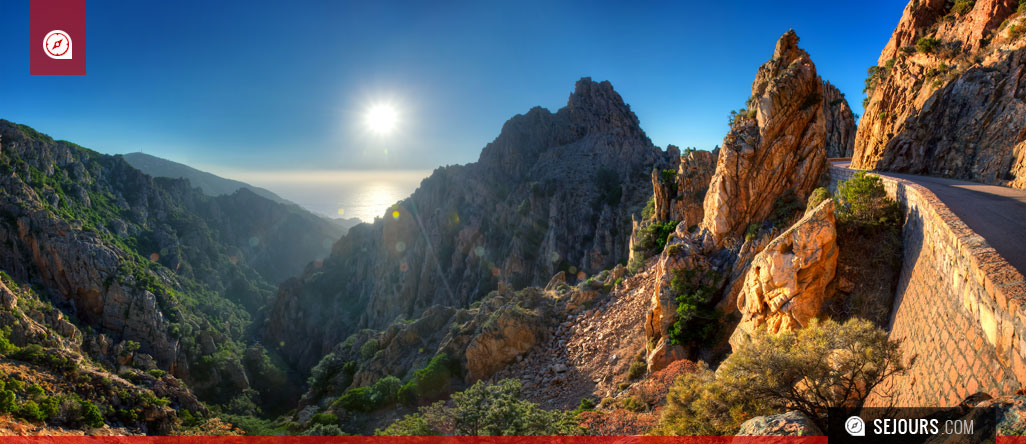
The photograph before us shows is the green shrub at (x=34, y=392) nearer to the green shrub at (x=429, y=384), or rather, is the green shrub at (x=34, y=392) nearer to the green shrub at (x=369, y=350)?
the green shrub at (x=429, y=384)

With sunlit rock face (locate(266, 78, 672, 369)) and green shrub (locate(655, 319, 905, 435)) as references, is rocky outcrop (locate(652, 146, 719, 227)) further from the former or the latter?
sunlit rock face (locate(266, 78, 672, 369))

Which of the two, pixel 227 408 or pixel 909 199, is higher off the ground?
pixel 909 199

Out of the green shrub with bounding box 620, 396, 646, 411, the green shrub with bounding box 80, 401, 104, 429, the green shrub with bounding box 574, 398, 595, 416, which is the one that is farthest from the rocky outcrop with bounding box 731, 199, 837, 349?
the green shrub with bounding box 80, 401, 104, 429

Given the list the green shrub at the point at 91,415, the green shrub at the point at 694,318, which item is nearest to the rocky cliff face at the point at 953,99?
the green shrub at the point at 694,318

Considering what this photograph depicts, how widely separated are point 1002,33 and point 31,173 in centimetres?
9432

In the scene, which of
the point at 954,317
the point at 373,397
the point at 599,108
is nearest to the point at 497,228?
the point at 599,108

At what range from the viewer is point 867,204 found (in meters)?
12.0

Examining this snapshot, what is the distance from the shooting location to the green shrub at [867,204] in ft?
37.8

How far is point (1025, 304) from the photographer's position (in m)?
5.07

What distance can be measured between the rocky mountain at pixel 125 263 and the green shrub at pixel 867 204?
5664 centimetres

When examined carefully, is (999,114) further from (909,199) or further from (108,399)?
(108,399)

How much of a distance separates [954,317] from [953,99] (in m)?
17.7

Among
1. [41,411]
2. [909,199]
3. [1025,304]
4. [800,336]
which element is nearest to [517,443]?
[800,336]

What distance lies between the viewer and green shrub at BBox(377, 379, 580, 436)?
10.7 metres
